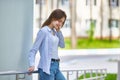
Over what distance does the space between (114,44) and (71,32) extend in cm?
60

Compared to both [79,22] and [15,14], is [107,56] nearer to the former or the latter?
[79,22]

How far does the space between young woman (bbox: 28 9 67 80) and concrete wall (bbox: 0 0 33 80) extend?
331 mm

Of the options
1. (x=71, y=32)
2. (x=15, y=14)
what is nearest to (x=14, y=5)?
(x=15, y=14)

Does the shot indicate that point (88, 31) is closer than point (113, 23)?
Yes

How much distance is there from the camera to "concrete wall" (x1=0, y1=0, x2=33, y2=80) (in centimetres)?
220

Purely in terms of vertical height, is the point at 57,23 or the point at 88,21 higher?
the point at 88,21

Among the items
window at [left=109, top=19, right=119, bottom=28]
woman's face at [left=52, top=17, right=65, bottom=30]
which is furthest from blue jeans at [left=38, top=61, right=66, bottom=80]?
window at [left=109, top=19, right=119, bottom=28]

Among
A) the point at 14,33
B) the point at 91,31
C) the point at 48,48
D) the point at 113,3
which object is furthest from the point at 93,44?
the point at 48,48

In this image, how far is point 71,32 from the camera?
10.7 feet

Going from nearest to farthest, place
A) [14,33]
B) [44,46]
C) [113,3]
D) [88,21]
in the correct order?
1. [44,46]
2. [14,33]
3. [88,21]
4. [113,3]

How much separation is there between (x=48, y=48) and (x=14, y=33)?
42 centimetres

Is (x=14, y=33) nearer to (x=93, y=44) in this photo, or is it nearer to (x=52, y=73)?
(x=52, y=73)

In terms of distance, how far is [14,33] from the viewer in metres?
2.26

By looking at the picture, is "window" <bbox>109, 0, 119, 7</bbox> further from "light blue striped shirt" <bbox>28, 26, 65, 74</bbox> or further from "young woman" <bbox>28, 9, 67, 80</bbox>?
"light blue striped shirt" <bbox>28, 26, 65, 74</bbox>
